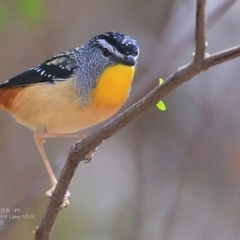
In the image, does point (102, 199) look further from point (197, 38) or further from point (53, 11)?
point (197, 38)

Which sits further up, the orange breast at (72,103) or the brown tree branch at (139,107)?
the orange breast at (72,103)

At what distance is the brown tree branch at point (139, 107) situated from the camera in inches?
42.4

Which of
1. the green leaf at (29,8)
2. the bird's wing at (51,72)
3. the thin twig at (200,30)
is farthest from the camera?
the green leaf at (29,8)

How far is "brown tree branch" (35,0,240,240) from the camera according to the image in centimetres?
108

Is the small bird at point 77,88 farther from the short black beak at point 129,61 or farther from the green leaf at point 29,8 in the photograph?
the green leaf at point 29,8

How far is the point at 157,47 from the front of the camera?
3178 mm

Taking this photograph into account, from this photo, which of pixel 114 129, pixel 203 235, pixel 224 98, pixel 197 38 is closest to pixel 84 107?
pixel 114 129

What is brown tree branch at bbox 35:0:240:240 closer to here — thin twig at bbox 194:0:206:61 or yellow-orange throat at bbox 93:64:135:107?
thin twig at bbox 194:0:206:61

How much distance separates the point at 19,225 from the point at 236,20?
2.39m

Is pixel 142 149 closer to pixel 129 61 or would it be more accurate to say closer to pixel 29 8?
pixel 29 8

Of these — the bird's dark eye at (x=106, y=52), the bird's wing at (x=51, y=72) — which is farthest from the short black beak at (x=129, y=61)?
the bird's wing at (x=51, y=72)

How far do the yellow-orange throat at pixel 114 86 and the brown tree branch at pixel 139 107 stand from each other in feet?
1.02

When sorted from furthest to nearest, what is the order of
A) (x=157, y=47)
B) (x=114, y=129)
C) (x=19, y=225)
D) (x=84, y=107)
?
(x=19, y=225), (x=157, y=47), (x=84, y=107), (x=114, y=129)

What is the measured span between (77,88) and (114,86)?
164 millimetres
